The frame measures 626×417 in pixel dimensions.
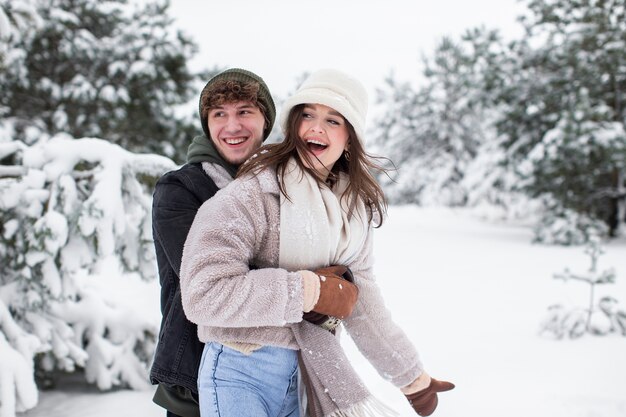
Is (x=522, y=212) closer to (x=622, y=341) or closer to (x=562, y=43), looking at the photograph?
(x=562, y=43)

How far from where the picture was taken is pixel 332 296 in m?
1.45

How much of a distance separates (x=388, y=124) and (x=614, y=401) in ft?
80.1

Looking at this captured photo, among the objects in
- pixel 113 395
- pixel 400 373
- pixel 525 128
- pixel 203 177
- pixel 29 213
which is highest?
pixel 525 128

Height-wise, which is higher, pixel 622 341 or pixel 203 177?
pixel 203 177

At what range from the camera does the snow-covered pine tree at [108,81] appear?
35.1ft

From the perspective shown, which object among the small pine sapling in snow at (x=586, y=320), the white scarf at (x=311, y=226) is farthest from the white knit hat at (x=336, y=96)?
the small pine sapling in snow at (x=586, y=320)

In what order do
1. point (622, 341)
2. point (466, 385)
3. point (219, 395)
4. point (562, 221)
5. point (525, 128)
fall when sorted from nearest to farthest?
point (219, 395), point (466, 385), point (622, 341), point (562, 221), point (525, 128)

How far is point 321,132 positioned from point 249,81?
468 mm

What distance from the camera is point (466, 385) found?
13.8ft

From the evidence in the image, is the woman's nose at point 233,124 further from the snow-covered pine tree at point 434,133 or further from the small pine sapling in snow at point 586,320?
the snow-covered pine tree at point 434,133

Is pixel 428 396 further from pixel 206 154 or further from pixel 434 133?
pixel 434 133

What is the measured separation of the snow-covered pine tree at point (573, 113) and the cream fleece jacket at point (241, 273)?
10546 mm

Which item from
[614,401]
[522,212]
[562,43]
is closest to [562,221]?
[562,43]

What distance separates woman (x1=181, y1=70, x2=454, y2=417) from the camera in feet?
4.55
